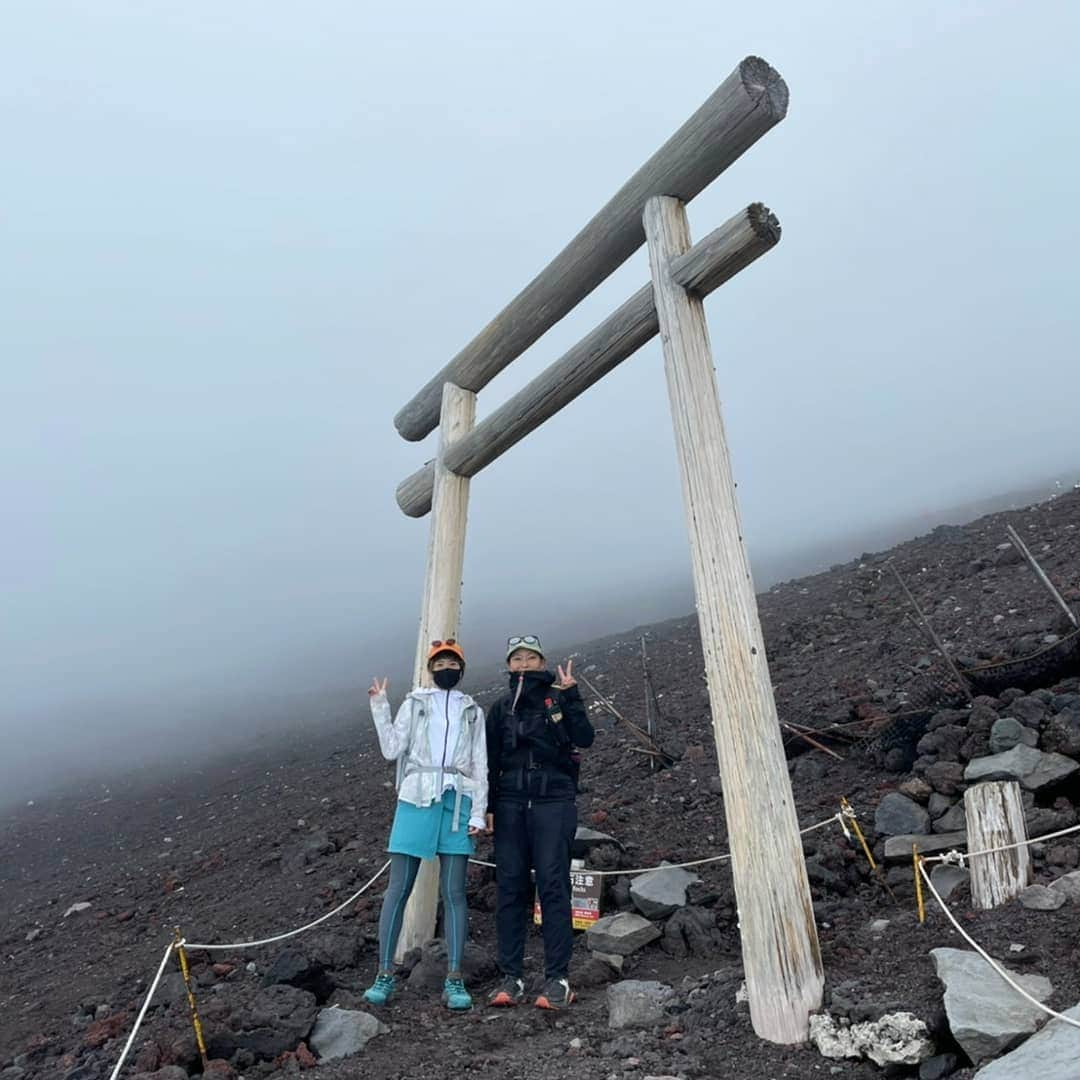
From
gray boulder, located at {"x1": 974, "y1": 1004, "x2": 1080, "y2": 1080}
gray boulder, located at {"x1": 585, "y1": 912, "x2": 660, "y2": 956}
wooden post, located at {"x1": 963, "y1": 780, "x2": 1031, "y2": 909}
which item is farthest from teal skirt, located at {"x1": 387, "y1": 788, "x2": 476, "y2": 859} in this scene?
gray boulder, located at {"x1": 974, "y1": 1004, "x2": 1080, "y2": 1080}

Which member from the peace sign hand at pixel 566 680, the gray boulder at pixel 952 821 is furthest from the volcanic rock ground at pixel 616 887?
the peace sign hand at pixel 566 680

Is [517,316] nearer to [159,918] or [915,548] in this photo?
[159,918]

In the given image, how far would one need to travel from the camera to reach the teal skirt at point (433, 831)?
4.70 meters

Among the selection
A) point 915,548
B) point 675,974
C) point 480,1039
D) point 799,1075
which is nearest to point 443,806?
point 480,1039

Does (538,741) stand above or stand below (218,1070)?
above

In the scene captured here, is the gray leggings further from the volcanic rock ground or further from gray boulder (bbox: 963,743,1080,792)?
gray boulder (bbox: 963,743,1080,792)

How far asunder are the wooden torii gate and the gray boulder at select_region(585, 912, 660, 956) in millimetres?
1066

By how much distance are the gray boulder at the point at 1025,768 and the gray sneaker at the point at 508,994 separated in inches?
109

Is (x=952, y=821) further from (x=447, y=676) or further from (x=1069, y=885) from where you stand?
(x=447, y=676)

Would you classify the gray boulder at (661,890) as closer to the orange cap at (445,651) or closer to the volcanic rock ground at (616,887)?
the volcanic rock ground at (616,887)

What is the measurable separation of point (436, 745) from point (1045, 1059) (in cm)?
289

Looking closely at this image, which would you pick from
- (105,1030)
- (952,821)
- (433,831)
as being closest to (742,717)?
(433,831)

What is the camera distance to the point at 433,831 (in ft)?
15.5

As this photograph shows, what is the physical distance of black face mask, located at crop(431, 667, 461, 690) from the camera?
16.3 feet
